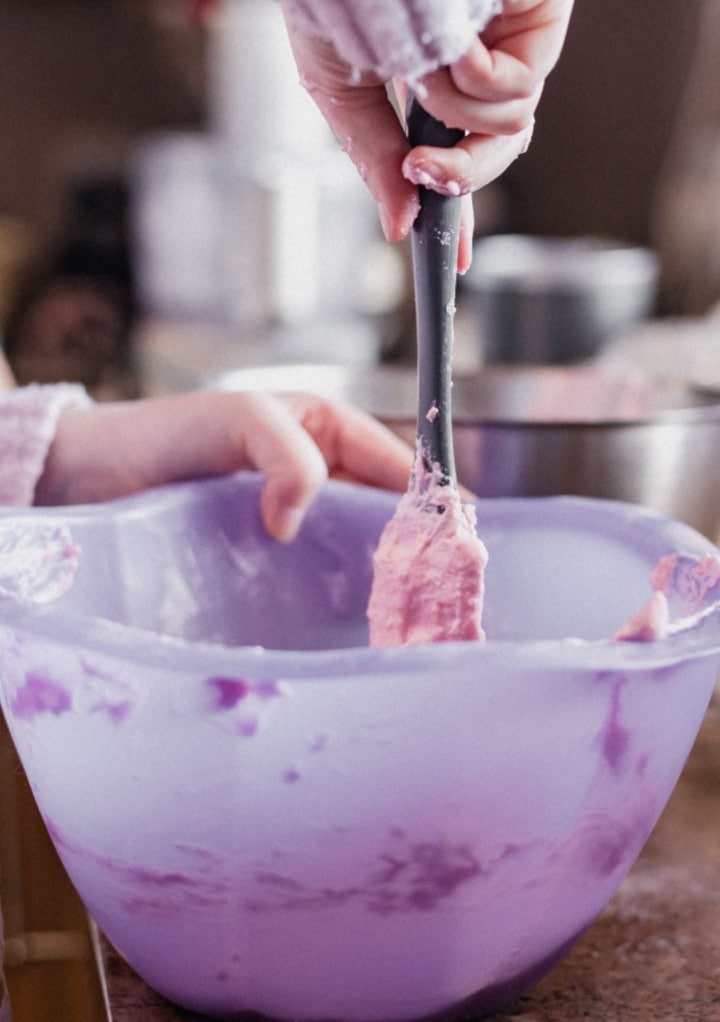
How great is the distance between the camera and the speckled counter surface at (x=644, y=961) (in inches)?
16.3

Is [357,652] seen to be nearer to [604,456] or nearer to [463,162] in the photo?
[463,162]

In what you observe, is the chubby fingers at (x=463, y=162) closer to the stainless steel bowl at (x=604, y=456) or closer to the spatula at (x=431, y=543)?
the spatula at (x=431, y=543)

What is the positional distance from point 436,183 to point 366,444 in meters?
0.26

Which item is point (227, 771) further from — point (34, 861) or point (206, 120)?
point (206, 120)

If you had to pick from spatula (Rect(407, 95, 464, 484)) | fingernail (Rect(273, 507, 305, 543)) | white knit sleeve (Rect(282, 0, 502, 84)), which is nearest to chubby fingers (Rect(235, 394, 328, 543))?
fingernail (Rect(273, 507, 305, 543))

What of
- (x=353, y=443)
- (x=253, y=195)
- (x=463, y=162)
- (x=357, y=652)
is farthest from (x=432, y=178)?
(x=253, y=195)

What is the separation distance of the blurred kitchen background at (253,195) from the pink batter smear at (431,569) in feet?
4.74

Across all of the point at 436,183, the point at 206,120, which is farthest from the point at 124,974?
the point at 206,120

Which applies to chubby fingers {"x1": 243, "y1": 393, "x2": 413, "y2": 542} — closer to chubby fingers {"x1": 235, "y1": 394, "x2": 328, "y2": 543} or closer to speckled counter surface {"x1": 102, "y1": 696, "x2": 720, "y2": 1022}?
chubby fingers {"x1": 235, "y1": 394, "x2": 328, "y2": 543}

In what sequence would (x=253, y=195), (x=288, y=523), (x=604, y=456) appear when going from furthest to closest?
(x=253, y=195)
(x=604, y=456)
(x=288, y=523)

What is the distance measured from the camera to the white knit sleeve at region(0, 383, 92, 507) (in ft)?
1.87

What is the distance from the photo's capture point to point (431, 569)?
44 cm

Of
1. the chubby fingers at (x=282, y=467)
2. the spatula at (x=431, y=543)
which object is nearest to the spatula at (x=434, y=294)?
the spatula at (x=431, y=543)

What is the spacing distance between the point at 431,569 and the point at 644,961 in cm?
17
